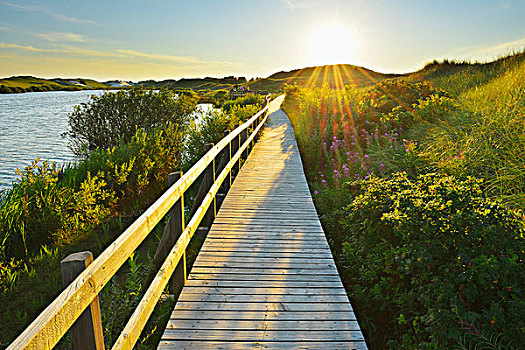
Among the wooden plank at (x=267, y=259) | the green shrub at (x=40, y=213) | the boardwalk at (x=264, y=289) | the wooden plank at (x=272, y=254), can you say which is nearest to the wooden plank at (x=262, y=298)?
the boardwalk at (x=264, y=289)

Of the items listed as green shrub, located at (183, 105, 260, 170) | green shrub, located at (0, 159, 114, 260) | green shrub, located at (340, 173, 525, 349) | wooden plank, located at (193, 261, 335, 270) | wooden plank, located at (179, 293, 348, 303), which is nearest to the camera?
green shrub, located at (340, 173, 525, 349)

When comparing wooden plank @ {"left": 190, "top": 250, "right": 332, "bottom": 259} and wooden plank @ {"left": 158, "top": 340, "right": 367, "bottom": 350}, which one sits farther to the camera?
wooden plank @ {"left": 190, "top": 250, "right": 332, "bottom": 259}

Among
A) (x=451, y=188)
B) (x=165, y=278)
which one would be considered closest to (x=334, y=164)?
(x=451, y=188)

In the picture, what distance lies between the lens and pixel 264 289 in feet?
11.1

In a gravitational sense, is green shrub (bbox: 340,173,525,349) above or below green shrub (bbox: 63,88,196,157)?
below

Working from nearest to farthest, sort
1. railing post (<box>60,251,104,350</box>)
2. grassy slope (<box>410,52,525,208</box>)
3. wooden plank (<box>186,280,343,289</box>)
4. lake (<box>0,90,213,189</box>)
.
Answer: railing post (<box>60,251,104,350</box>) < wooden plank (<box>186,280,343,289</box>) < grassy slope (<box>410,52,525,208</box>) < lake (<box>0,90,213,189</box>)

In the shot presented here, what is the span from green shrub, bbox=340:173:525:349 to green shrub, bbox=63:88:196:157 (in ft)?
33.1

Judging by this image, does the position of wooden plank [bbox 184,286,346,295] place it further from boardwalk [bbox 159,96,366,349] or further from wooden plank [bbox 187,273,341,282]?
wooden plank [bbox 187,273,341,282]

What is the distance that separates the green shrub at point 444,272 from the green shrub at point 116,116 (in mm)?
10077

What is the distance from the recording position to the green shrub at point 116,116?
12164mm

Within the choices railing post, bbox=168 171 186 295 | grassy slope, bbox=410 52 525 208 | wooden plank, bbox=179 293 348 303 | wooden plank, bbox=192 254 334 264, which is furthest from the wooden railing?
grassy slope, bbox=410 52 525 208

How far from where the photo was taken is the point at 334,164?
7.59m

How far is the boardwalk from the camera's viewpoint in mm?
2711

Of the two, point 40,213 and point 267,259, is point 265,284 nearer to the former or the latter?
point 267,259
